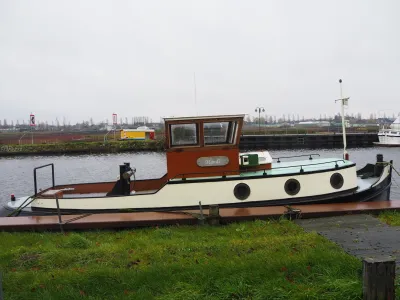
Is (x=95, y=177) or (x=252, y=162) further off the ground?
(x=252, y=162)

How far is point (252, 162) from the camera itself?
1091cm

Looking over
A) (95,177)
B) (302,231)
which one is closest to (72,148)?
(95,177)

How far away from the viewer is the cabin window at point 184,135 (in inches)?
399

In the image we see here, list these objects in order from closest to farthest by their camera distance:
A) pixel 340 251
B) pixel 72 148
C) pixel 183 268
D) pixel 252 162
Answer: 1. pixel 183 268
2. pixel 340 251
3. pixel 252 162
4. pixel 72 148

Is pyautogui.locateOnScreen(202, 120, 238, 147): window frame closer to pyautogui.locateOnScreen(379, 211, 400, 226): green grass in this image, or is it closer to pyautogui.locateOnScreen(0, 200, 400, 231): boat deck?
pyautogui.locateOnScreen(0, 200, 400, 231): boat deck

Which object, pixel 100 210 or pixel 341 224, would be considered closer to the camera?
pixel 341 224

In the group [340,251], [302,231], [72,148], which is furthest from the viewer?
[72,148]

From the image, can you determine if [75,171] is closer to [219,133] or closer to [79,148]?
[79,148]

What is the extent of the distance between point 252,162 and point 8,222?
672cm

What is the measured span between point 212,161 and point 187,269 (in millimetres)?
5354

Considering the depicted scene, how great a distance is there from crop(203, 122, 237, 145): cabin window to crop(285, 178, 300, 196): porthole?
1.96 meters

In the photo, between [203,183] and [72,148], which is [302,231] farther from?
[72,148]

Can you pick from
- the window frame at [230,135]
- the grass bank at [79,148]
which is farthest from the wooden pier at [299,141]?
the window frame at [230,135]

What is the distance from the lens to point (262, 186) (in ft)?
33.9
